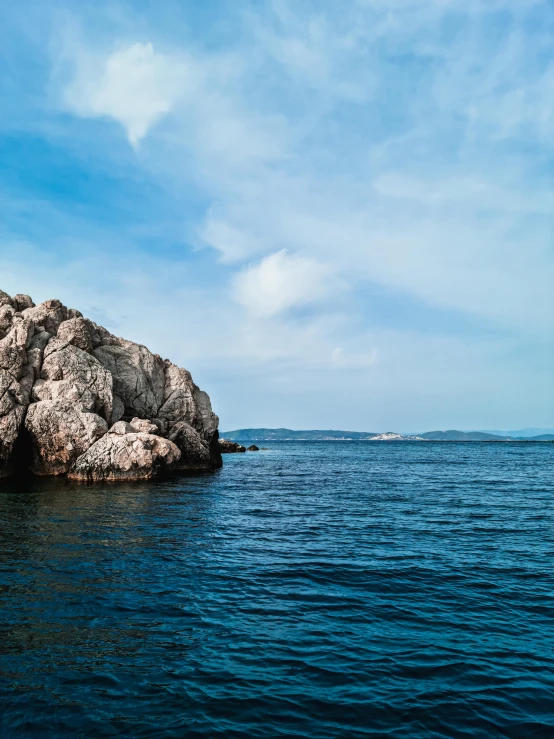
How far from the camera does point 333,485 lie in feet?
147

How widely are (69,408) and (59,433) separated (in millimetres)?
2486

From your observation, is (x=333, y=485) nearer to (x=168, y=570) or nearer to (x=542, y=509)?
(x=542, y=509)

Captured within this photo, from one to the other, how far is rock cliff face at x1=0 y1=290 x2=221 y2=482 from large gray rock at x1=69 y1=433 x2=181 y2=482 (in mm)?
86

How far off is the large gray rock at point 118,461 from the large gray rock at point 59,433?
6.13 ft

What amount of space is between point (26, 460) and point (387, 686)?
44895 millimetres

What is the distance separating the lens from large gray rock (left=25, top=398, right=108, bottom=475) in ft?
140

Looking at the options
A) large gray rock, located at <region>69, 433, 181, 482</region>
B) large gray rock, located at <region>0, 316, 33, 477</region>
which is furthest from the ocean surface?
large gray rock, located at <region>0, 316, 33, 477</region>

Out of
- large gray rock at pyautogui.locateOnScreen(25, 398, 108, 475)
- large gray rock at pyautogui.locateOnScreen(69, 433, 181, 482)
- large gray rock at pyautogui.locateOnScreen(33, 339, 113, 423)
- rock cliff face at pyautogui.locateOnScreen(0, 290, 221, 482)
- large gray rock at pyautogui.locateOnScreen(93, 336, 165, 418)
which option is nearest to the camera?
large gray rock at pyautogui.locateOnScreen(69, 433, 181, 482)

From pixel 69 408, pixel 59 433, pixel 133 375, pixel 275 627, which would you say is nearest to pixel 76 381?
pixel 69 408

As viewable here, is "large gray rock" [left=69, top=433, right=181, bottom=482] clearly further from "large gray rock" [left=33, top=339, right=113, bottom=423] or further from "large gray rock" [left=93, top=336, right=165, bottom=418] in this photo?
"large gray rock" [left=93, top=336, right=165, bottom=418]

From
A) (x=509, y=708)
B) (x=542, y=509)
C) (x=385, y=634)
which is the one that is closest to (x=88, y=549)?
(x=385, y=634)

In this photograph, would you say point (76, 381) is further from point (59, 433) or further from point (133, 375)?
point (133, 375)

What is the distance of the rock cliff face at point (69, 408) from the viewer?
139ft

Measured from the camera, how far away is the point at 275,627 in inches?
509
